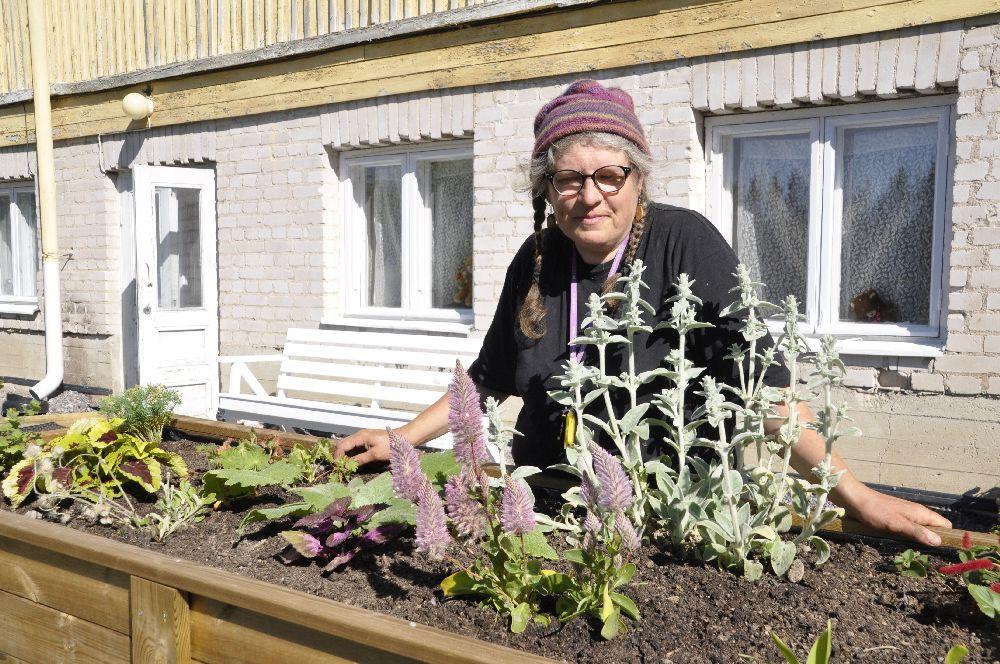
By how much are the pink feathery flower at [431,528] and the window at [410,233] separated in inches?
207

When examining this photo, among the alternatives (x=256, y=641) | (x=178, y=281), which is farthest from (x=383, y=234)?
(x=256, y=641)

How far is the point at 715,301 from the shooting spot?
1.75 meters

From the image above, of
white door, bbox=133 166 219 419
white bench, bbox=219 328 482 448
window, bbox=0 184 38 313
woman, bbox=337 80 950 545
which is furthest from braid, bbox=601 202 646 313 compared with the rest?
window, bbox=0 184 38 313

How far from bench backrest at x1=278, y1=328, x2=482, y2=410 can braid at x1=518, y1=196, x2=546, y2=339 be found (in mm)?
3135

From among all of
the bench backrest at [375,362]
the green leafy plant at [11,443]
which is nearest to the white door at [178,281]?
the bench backrest at [375,362]

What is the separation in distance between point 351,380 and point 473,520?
5575 mm

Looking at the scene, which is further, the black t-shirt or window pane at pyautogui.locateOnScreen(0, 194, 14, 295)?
window pane at pyautogui.locateOnScreen(0, 194, 14, 295)

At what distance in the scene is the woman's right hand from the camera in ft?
7.63

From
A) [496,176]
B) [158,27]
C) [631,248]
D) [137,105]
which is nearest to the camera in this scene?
[631,248]

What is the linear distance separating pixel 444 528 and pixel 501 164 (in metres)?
4.90

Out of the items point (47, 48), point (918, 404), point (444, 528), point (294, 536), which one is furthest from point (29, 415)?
point (47, 48)

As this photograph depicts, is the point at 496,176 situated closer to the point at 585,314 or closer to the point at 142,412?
the point at 142,412

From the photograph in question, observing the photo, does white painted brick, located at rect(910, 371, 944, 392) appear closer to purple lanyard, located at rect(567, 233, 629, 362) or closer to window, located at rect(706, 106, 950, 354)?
window, located at rect(706, 106, 950, 354)

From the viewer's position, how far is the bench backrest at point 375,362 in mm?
5660
